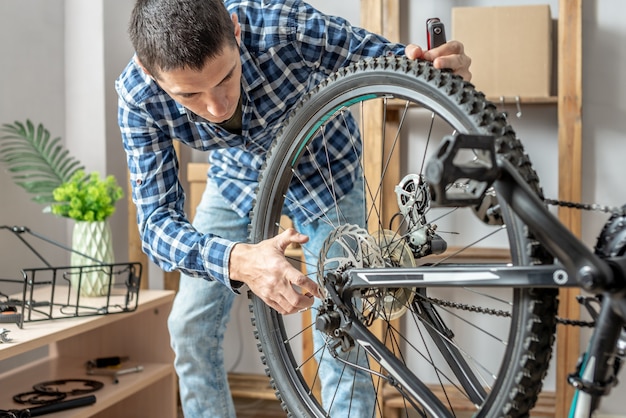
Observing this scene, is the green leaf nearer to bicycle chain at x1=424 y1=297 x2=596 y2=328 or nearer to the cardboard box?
the cardboard box

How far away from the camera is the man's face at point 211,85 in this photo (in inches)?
38.6

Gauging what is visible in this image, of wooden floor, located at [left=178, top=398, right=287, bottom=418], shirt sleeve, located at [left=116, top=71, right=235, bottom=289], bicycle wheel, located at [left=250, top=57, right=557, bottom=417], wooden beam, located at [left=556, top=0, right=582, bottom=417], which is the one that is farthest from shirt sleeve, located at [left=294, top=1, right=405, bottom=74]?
wooden floor, located at [left=178, top=398, right=287, bottom=418]

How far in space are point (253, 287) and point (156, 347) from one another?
107 centimetres

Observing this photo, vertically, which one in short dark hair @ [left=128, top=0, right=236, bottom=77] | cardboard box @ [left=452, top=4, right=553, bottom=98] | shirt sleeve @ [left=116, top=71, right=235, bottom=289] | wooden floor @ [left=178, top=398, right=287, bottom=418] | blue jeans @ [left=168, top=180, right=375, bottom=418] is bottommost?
wooden floor @ [left=178, top=398, right=287, bottom=418]

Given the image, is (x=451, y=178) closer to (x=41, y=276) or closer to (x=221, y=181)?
(x=221, y=181)

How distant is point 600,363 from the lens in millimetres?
684

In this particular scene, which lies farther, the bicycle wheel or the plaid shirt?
the plaid shirt

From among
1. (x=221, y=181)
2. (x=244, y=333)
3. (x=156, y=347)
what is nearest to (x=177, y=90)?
(x=221, y=181)

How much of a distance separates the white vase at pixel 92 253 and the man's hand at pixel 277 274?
0.94 metres

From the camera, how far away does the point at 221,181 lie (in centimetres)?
138

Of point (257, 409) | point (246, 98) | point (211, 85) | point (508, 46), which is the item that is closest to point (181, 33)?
point (211, 85)

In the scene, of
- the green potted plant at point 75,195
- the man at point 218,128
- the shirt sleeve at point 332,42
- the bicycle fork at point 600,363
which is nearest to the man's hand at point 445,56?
the man at point 218,128

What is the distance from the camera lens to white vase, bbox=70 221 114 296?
1810mm

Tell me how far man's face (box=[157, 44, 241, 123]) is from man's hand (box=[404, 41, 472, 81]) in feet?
0.84
